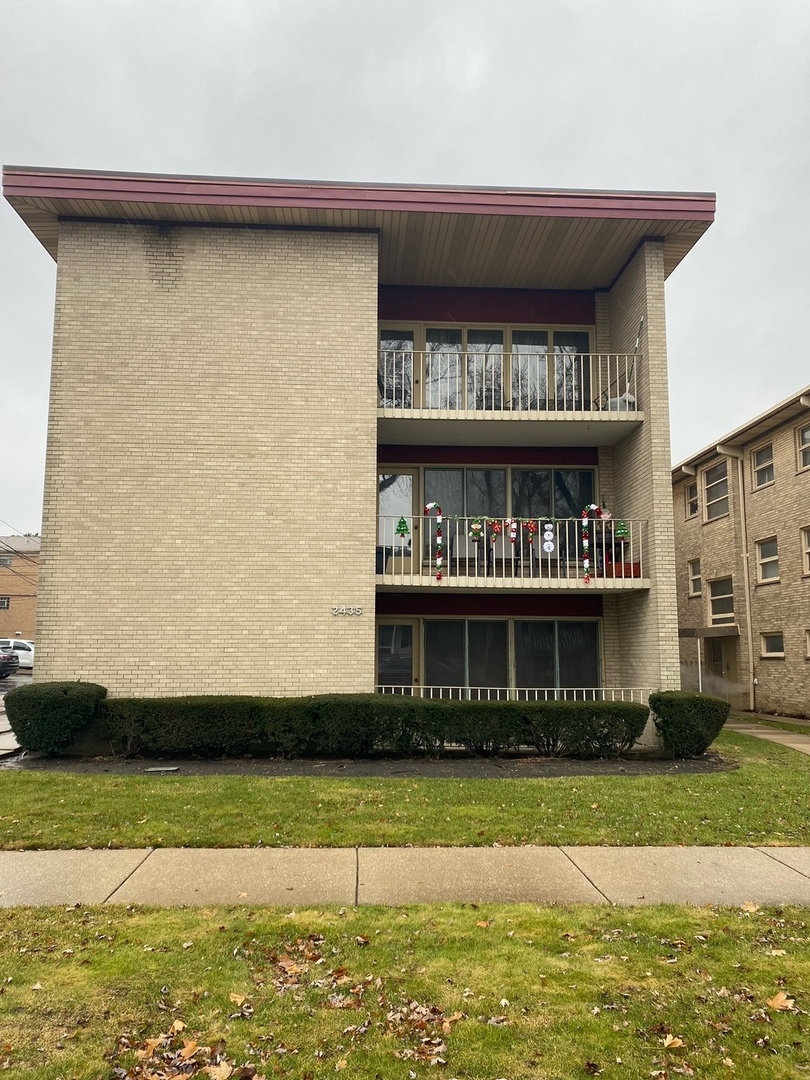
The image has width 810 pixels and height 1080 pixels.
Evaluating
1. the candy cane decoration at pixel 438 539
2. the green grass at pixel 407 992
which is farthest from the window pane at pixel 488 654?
the green grass at pixel 407 992

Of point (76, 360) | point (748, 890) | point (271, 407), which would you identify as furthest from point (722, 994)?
point (76, 360)

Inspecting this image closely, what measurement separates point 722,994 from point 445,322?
13.6 meters

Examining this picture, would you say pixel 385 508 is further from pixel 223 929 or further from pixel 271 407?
pixel 223 929

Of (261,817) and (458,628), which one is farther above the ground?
(458,628)

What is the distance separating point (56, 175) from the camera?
12.5 m

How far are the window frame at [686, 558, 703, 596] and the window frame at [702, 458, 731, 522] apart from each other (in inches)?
69.1

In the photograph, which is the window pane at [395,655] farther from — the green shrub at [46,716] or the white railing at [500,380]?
the green shrub at [46,716]

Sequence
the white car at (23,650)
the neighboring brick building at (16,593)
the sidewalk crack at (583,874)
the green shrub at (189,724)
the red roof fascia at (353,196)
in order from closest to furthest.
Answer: the sidewalk crack at (583,874) → the green shrub at (189,724) → the red roof fascia at (353,196) → the white car at (23,650) → the neighboring brick building at (16,593)

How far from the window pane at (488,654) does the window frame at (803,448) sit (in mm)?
10203

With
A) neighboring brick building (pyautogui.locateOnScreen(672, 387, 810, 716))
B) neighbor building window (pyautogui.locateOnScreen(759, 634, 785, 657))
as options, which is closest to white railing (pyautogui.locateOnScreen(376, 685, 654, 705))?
neighboring brick building (pyautogui.locateOnScreen(672, 387, 810, 716))

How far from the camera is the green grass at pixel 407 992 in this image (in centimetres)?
346

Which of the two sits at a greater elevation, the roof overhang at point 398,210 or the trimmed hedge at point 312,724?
the roof overhang at point 398,210

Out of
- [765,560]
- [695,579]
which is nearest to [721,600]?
[695,579]

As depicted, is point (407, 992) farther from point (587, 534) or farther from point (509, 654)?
point (509, 654)
